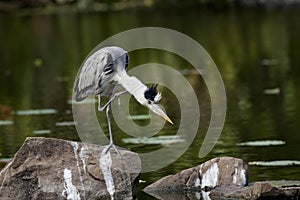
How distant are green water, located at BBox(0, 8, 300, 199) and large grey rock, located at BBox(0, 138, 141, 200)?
1.04 feet

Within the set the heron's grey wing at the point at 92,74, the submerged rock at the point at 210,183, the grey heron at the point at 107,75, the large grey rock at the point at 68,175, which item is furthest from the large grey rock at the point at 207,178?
the heron's grey wing at the point at 92,74

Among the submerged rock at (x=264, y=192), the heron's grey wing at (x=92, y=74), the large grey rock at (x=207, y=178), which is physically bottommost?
the submerged rock at (x=264, y=192)

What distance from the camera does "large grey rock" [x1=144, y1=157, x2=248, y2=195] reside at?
34.7ft

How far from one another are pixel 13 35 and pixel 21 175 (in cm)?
3602

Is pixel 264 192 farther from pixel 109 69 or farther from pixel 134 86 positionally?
pixel 109 69

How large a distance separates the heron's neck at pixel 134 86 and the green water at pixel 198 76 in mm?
1164

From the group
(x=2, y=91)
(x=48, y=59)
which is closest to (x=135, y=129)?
(x=2, y=91)

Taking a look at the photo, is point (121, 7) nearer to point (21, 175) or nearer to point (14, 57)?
point (14, 57)

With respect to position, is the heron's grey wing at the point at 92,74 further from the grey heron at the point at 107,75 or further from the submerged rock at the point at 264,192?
the submerged rock at the point at 264,192

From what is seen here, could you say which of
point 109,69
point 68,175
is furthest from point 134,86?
point 68,175

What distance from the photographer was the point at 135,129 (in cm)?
1524

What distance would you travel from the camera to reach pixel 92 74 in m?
10.4

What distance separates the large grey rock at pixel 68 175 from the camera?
10406mm

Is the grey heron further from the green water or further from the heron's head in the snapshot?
the green water
